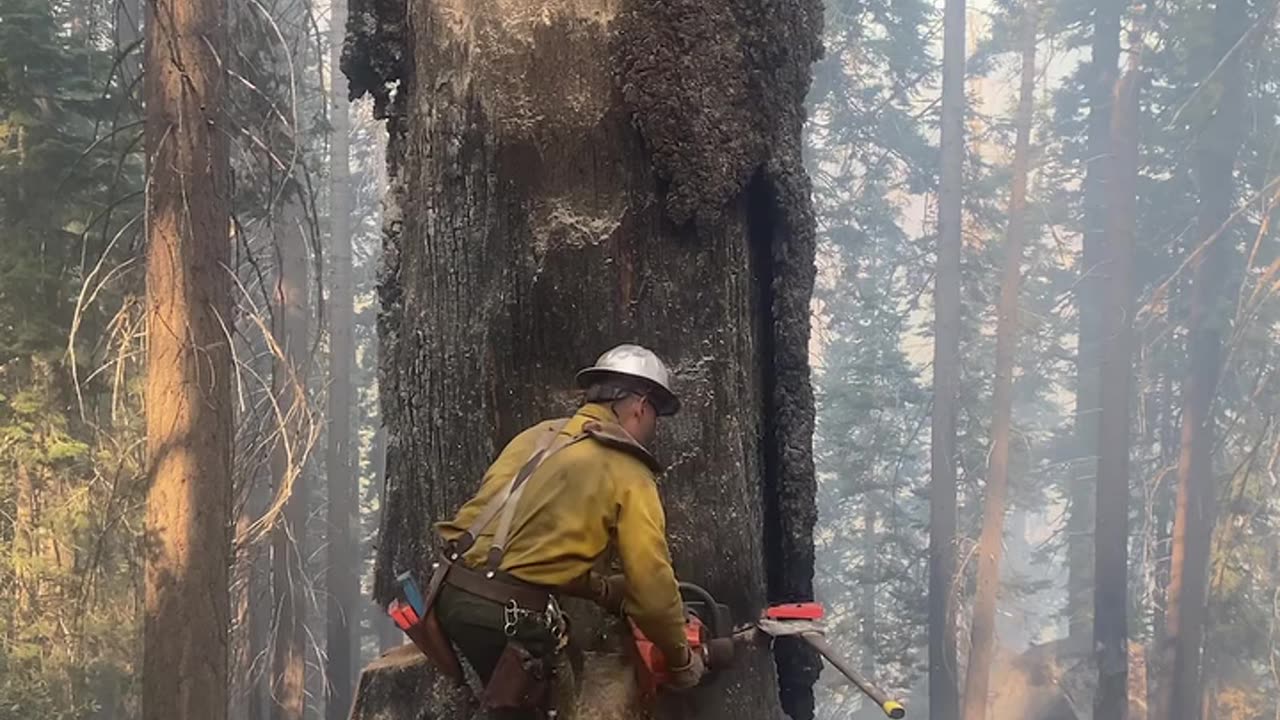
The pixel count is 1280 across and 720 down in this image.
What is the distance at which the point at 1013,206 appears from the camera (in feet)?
77.6

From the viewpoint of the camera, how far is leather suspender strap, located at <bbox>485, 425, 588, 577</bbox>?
2.62 m

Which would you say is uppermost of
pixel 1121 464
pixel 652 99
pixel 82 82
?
pixel 82 82

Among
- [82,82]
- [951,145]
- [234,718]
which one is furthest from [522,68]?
[951,145]

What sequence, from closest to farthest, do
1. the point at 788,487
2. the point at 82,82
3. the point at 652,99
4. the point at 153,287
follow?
the point at 652,99, the point at 788,487, the point at 153,287, the point at 82,82

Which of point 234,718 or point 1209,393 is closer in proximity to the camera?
point 234,718

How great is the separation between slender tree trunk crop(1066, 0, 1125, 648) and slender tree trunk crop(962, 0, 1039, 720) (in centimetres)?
347

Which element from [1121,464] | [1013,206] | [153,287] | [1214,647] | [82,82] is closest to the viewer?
[153,287]

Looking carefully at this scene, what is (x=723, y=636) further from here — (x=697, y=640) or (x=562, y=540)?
(x=562, y=540)

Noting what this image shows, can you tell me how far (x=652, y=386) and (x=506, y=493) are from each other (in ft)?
1.46

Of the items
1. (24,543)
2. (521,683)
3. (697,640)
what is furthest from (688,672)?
(24,543)

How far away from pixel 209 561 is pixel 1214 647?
2148 cm

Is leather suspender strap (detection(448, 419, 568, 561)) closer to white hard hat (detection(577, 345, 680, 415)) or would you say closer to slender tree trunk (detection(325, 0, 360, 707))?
white hard hat (detection(577, 345, 680, 415))

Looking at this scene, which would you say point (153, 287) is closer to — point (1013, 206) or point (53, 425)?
point (53, 425)

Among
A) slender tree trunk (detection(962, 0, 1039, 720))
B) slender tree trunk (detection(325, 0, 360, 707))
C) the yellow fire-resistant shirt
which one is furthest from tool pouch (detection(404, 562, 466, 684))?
slender tree trunk (detection(962, 0, 1039, 720))
